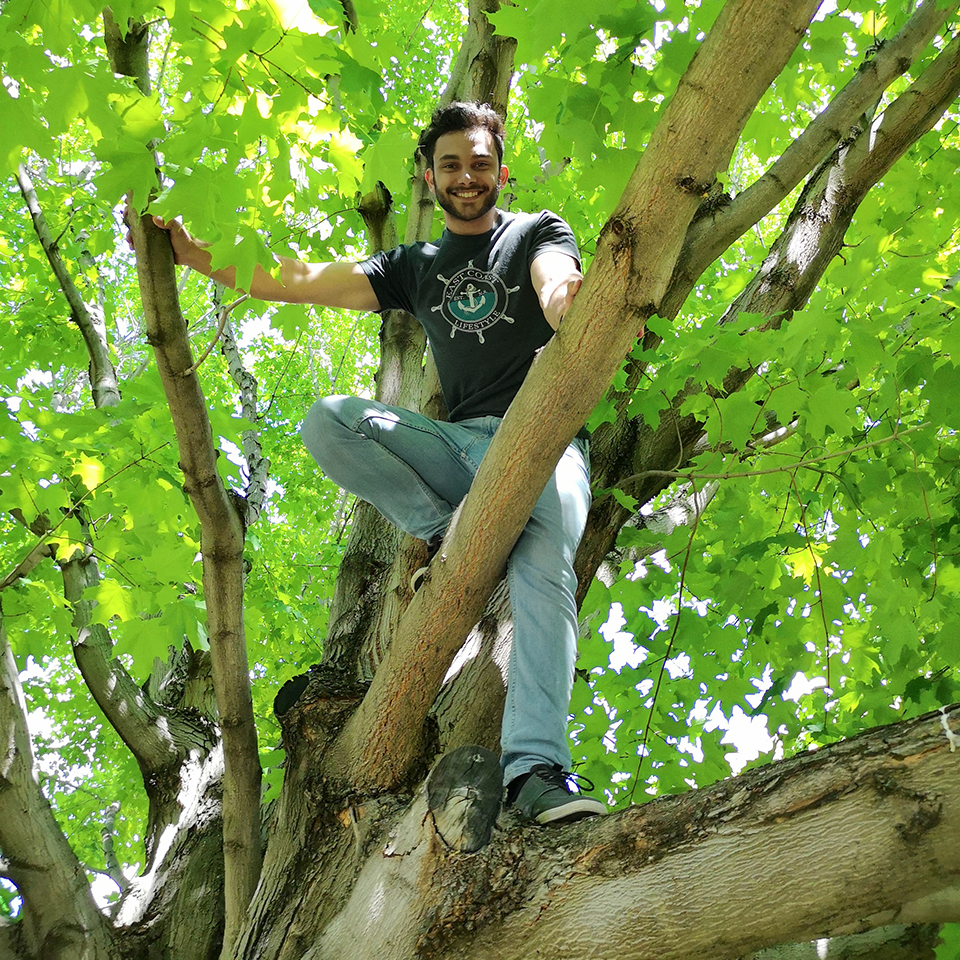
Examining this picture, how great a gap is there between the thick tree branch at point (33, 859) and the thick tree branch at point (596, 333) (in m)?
1.23

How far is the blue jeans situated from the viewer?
1991mm

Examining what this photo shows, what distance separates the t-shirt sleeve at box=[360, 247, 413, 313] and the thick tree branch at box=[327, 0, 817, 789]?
1131 millimetres

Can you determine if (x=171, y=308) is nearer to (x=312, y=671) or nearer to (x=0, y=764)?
(x=312, y=671)

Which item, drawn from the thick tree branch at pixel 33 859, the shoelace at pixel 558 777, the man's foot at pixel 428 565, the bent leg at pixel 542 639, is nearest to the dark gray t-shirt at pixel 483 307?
the man's foot at pixel 428 565

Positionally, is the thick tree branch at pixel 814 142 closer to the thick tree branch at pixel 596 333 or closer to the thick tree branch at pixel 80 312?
the thick tree branch at pixel 596 333

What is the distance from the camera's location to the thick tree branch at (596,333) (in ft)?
4.86

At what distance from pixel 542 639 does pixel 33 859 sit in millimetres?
1704

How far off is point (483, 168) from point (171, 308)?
1.20m

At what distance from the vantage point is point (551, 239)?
2.45m

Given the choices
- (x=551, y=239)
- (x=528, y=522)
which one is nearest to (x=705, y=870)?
(x=528, y=522)

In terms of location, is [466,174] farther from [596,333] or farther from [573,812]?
[573,812]

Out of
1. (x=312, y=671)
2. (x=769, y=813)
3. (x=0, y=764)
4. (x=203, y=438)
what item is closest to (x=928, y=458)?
(x=769, y=813)

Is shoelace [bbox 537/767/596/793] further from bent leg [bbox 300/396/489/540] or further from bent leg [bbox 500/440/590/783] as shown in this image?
bent leg [bbox 300/396/489/540]

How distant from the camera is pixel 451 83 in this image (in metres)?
3.76
